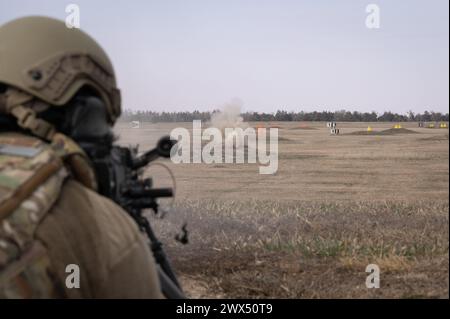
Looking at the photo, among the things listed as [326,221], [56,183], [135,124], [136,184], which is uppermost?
[135,124]

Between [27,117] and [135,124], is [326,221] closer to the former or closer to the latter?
[135,124]

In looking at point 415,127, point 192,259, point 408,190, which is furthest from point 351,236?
point 415,127

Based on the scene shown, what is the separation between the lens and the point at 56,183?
5.34 feet

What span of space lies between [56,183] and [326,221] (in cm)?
499

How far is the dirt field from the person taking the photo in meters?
5.05

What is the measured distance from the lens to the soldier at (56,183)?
1.56 metres

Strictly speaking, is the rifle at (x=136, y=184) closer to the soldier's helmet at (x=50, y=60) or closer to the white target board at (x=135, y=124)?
the soldier's helmet at (x=50, y=60)

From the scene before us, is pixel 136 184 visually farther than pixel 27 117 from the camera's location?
Yes

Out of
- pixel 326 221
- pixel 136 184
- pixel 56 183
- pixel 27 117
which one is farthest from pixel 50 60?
pixel 326 221

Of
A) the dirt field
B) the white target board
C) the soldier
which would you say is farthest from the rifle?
the white target board

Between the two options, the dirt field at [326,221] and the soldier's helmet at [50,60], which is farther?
the dirt field at [326,221]

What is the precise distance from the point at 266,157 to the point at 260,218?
325cm

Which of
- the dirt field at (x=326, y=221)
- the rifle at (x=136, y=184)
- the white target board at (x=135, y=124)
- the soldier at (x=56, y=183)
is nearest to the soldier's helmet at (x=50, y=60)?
the soldier at (x=56, y=183)

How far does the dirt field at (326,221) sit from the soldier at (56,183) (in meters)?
1.51
